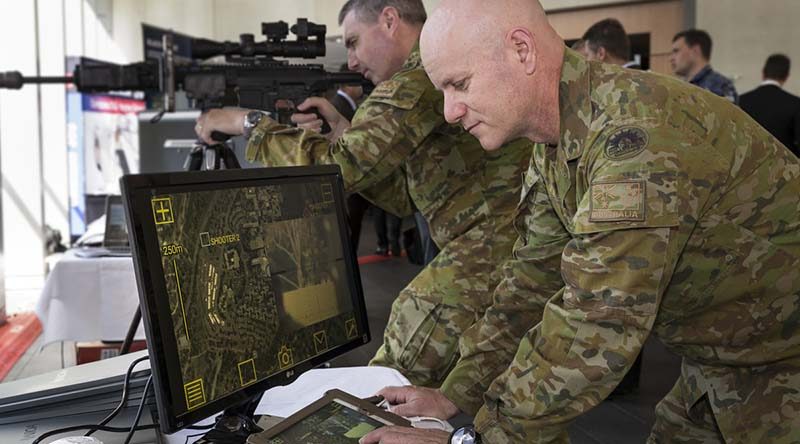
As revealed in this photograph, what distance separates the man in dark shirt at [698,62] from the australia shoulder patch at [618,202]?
12.8ft

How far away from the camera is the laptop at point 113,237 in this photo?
270 centimetres

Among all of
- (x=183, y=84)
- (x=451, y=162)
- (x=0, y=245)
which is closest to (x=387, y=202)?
(x=451, y=162)

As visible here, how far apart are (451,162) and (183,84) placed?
0.93 metres

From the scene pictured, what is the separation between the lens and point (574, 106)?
3.42ft

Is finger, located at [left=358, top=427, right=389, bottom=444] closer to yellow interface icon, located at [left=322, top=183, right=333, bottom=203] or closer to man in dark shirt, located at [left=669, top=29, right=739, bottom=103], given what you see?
yellow interface icon, located at [left=322, top=183, right=333, bottom=203]

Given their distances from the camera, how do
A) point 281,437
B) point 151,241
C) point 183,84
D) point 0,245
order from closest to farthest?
1. point 151,241
2. point 281,437
3. point 183,84
4. point 0,245

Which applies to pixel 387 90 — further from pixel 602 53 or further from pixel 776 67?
pixel 776 67

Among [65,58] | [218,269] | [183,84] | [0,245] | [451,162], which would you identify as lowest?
[0,245]

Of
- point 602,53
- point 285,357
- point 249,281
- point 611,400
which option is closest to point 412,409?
point 285,357

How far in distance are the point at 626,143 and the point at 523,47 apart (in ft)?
0.67

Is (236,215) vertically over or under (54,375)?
over

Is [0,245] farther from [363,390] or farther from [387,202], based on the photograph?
[363,390]

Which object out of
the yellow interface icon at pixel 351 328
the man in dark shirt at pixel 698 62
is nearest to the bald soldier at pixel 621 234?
the yellow interface icon at pixel 351 328

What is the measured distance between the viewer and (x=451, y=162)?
5.89 feet
